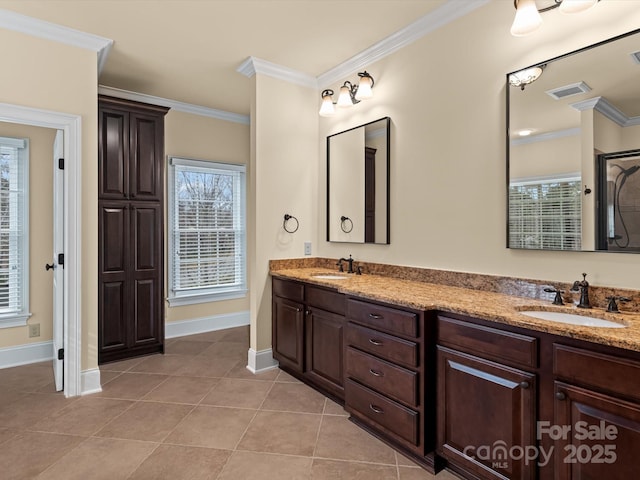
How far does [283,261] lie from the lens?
349 centimetres

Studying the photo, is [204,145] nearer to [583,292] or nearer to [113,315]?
[113,315]

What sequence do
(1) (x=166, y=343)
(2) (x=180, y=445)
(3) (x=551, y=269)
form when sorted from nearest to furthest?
(3) (x=551, y=269) → (2) (x=180, y=445) → (1) (x=166, y=343)

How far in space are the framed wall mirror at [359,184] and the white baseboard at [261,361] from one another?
1.23 m

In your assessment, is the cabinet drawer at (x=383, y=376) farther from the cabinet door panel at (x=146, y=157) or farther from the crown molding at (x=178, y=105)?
the crown molding at (x=178, y=105)

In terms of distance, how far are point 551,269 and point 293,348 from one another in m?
1.99

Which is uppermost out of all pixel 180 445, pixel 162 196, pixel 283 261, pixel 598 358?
pixel 162 196

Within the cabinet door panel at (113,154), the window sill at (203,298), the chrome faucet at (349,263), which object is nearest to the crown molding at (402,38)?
the chrome faucet at (349,263)

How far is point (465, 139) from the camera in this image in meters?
2.42

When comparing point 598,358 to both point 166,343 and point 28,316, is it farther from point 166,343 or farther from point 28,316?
point 28,316

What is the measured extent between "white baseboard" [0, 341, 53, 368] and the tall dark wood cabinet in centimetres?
64

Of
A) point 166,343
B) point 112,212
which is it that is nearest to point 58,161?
point 112,212

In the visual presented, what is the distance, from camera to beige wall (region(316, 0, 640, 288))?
1.93m

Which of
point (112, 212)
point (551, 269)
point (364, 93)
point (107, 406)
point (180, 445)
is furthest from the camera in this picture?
point (112, 212)

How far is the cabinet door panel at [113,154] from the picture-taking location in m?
3.40
